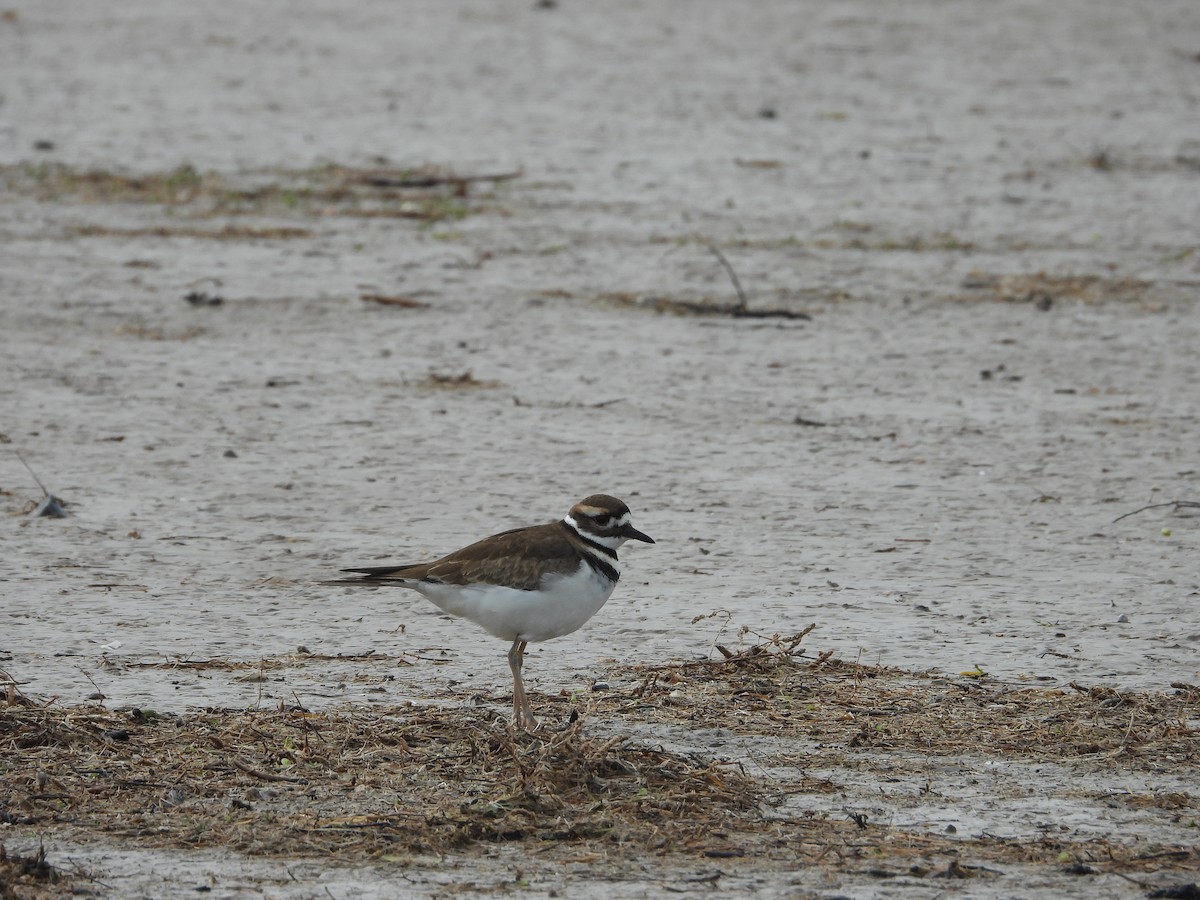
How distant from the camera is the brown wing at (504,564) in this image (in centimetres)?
588

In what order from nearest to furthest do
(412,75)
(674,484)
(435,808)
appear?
(435,808), (674,484), (412,75)

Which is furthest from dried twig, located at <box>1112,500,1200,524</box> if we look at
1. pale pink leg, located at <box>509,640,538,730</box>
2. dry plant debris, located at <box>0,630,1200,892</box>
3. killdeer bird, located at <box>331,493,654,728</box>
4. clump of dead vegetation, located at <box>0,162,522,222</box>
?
Answer: clump of dead vegetation, located at <box>0,162,522,222</box>

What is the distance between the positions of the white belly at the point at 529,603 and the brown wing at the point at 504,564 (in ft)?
0.11

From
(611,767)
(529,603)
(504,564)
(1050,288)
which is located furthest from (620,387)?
(611,767)

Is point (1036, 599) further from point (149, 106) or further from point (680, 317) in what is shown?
point (149, 106)

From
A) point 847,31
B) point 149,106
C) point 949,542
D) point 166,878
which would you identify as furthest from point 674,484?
point 847,31

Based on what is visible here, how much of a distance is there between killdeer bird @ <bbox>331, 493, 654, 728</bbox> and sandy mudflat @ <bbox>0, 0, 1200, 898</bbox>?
0.35m

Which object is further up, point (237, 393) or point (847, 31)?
point (847, 31)

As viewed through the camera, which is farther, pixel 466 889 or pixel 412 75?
pixel 412 75

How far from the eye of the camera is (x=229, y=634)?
6.90 metres

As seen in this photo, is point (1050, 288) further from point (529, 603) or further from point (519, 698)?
point (519, 698)

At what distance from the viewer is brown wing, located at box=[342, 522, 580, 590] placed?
5883 mm

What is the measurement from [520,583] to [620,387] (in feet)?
16.1

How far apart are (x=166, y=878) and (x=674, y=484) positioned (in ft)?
15.4
